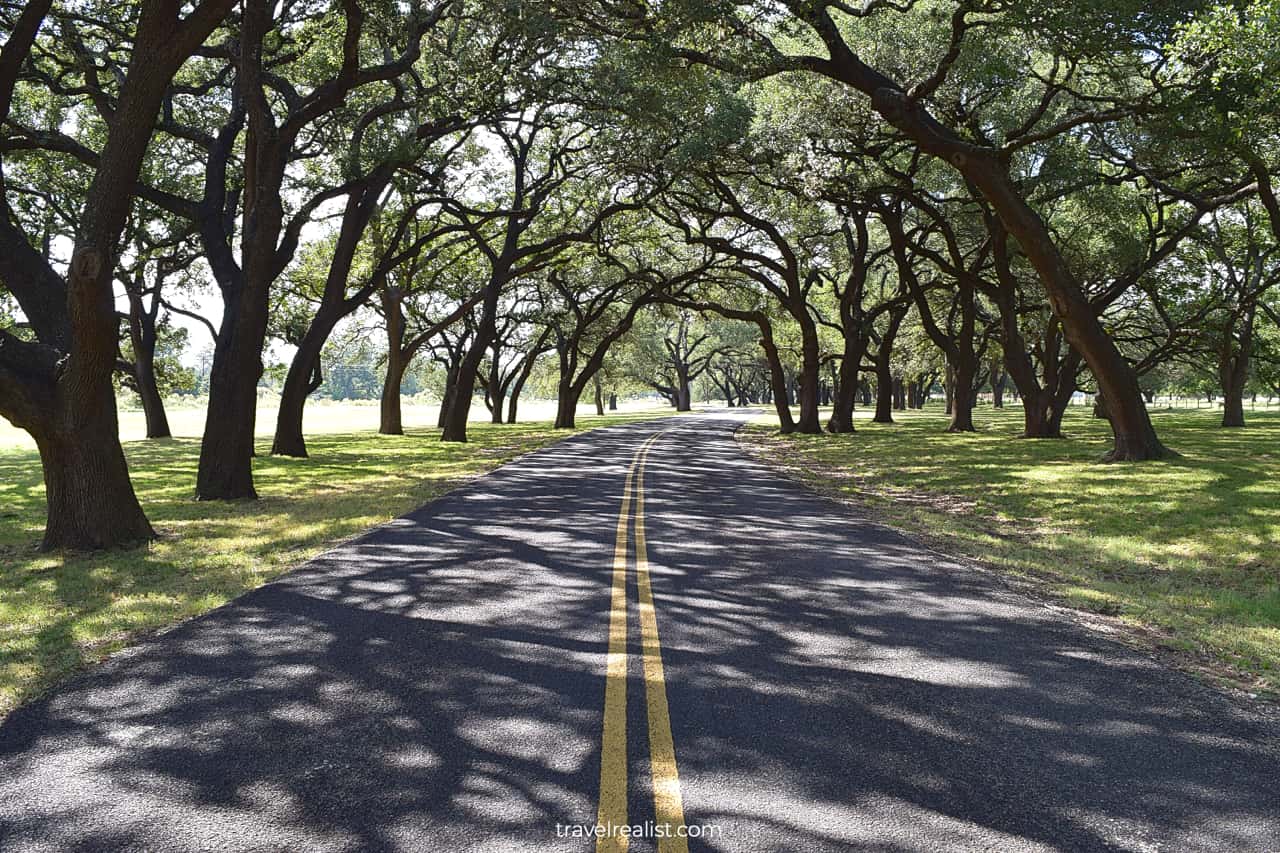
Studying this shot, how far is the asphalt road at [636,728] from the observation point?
11.4 ft

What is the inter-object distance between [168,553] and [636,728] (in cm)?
766

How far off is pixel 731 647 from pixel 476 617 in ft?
6.85

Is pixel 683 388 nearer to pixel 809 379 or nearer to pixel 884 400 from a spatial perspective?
pixel 884 400

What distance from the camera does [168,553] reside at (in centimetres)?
974

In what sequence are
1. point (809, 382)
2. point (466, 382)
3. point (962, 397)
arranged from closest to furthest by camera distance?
point (466, 382), point (962, 397), point (809, 382)

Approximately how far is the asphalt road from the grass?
56 centimetres

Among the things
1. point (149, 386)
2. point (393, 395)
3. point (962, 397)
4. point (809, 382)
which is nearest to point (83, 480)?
point (809, 382)

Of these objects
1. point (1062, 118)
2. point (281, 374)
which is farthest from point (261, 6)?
point (281, 374)

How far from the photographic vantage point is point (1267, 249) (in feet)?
93.2

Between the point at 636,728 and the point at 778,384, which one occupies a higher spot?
the point at 778,384

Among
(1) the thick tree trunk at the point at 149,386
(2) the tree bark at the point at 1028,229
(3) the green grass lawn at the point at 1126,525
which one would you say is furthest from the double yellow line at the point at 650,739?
(1) the thick tree trunk at the point at 149,386

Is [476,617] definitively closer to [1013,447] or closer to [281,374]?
[1013,447]

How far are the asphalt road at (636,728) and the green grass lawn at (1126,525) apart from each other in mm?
986

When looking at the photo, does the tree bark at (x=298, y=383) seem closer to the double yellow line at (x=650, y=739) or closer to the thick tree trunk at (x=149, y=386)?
the thick tree trunk at (x=149, y=386)
